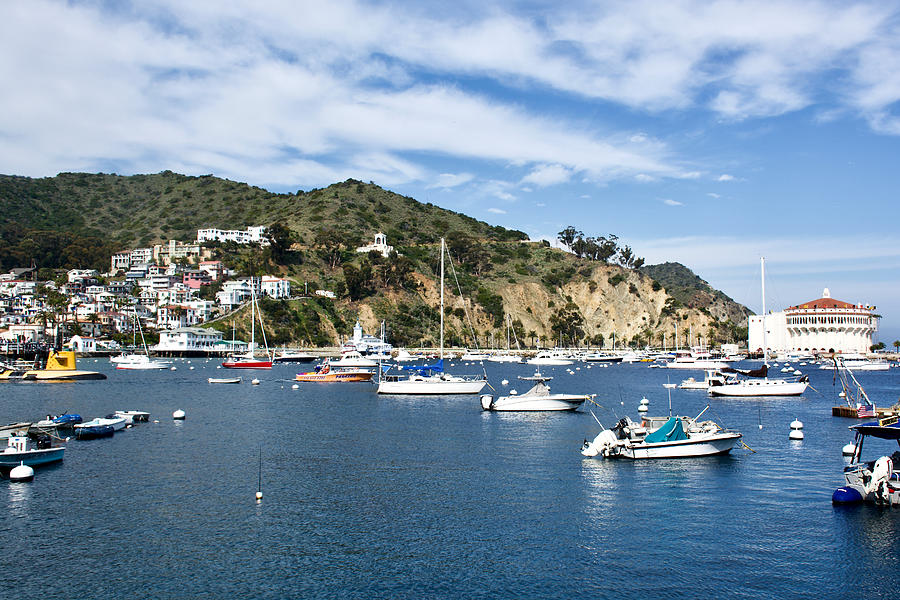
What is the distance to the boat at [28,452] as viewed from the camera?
36031 mm

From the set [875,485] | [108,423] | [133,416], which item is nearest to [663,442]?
[875,485]

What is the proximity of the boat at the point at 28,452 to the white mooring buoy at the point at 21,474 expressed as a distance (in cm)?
153

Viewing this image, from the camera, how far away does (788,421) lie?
190 ft

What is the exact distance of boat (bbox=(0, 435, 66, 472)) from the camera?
36031mm

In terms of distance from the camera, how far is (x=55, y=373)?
94.3m

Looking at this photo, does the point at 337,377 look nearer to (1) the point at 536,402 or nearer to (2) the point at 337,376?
(2) the point at 337,376

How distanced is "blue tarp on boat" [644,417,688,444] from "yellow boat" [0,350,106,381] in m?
83.3

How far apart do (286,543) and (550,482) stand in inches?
563

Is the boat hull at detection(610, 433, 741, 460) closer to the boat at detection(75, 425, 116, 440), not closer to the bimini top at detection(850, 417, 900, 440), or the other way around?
the bimini top at detection(850, 417, 900, 440)

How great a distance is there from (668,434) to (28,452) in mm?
35316

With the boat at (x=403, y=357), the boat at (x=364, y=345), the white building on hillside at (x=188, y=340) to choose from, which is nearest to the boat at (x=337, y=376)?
the boat at (x=364, y=345)

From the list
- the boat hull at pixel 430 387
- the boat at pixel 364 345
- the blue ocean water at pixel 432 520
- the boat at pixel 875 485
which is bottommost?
the blue ocean water at pixel 432 520

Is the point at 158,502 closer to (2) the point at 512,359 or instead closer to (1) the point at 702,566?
(1) the point at 702,566

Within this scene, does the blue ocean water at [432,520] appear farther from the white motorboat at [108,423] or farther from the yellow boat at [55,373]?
the yellow boat at [55,373]
